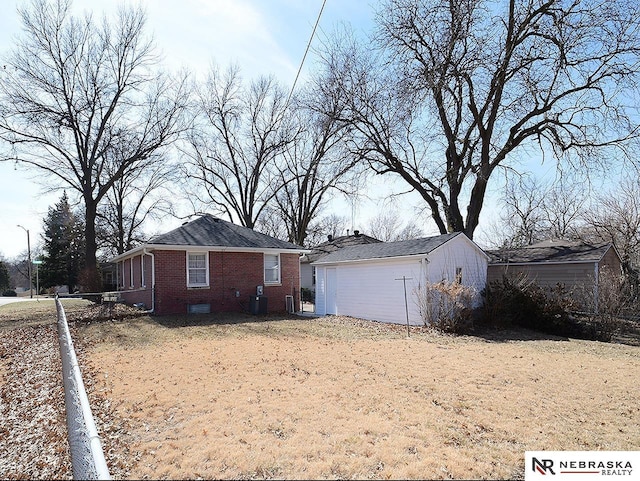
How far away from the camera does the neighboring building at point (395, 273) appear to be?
15.1 m

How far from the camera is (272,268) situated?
18.8m

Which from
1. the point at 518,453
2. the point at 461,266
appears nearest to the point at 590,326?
the point at 461,266

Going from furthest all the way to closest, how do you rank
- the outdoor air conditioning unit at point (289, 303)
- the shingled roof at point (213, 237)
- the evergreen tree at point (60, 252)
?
the evergreen tree at point (60, 252) → the outdoor air conditioning unit at point (289, 303) → the shingled roof at point (213, 237)

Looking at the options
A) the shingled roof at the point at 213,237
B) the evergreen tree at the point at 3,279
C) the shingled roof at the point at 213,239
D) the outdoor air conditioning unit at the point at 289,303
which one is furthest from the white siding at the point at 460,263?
the evergreen tree at the point at 3,279

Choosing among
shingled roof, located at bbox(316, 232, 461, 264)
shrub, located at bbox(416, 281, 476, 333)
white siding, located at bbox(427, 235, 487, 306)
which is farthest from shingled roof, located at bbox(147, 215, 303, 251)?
shrub, located at bbox(416, 281, 476, 333)

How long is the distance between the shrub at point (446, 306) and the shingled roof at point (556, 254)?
5.56 metres

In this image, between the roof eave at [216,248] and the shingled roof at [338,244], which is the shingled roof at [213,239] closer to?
the roof eave at [216,248]

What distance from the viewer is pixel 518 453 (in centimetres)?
405

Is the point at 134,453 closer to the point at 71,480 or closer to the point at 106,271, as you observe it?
the point at 71,480

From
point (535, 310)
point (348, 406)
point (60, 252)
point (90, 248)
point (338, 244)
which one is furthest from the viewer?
point (60, 252)

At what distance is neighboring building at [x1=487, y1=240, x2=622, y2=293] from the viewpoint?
62.8 feet

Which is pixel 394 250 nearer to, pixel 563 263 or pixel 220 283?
pixel 220 283

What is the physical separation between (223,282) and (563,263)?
16.6 metres

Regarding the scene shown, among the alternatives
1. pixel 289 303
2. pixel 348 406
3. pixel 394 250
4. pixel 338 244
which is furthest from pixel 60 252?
pixel 348 406
